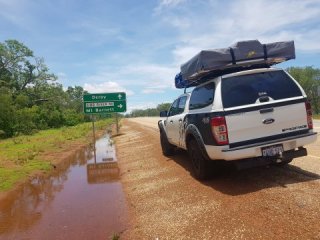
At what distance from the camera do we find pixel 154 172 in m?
10.3

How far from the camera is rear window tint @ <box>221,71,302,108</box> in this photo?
6426 millimetres

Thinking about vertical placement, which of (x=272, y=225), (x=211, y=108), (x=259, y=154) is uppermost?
(x=211, y=108)

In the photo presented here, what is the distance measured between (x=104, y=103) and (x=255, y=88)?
68.7ft

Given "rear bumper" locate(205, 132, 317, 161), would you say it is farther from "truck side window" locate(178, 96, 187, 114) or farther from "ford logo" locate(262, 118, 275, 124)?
"truck side window" locate(178, 96, 187, 114)

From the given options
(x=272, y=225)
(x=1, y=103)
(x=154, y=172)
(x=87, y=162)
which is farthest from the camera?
(x=1, y=103)

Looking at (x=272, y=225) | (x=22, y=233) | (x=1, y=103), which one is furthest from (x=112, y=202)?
(x=1, y=103)

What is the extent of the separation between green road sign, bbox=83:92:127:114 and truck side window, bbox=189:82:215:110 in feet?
59.4

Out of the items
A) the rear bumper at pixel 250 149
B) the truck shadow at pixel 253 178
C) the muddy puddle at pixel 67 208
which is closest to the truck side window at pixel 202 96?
the rear bumper at pixel 250 149

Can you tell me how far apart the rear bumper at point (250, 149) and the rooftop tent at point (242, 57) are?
1568mm

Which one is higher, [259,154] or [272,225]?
[259,154]

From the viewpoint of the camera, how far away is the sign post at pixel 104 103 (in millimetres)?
25797

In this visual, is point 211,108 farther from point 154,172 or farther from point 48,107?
point 48,107

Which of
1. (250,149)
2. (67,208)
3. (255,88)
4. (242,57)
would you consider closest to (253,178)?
(250,149)

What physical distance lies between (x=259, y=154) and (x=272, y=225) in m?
1.73
